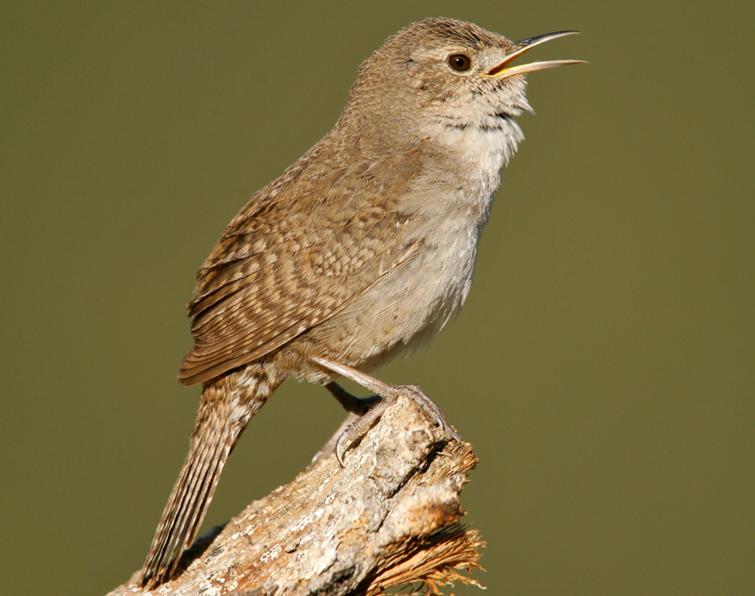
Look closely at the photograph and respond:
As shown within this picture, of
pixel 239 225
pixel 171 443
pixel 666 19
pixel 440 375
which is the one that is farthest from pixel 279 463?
pixel 666 19

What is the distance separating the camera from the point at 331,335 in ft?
13.2

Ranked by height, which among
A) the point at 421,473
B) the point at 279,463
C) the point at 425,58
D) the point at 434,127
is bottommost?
the point at 279,463

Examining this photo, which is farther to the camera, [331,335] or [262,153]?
[262,153]

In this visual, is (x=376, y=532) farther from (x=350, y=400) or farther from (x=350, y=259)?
(x=350, y=400)

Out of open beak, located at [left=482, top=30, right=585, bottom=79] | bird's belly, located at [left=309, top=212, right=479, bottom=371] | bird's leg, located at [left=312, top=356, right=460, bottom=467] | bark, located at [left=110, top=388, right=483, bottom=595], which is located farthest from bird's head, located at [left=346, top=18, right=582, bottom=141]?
bark, located at [left=110, top=388, right=483, bottom=595]

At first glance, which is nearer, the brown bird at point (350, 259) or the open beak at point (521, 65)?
the brown bird at point (350, 259)

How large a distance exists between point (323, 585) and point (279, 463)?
374cm

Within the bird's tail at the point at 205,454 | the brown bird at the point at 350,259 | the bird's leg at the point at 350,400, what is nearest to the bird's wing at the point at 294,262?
the brown bird at the point at 350,259

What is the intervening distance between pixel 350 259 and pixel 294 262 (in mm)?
214

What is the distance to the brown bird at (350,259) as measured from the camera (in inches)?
153

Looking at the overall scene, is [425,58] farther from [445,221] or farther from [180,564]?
[180,564]

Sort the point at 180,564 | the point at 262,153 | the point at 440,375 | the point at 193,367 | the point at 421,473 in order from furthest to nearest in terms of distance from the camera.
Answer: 1. the point at 262,153
2. the point at 440,375
3. the point at 193,367
4. the point at 180,564
5. the point at 421,473

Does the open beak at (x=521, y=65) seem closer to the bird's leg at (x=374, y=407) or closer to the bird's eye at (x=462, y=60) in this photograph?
the bird's eye at (x=462, y=60)

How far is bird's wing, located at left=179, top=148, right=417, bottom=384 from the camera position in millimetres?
3895
